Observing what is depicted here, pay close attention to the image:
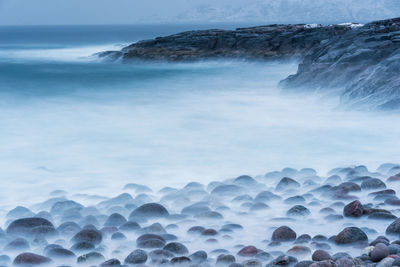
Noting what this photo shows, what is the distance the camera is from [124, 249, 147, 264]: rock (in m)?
4.22

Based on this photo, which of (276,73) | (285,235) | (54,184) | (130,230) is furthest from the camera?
(276,73)

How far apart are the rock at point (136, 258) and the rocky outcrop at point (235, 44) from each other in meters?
21.3

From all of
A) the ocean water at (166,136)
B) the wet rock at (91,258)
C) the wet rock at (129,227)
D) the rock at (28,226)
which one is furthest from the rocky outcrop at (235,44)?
the wet rock at (91,258)

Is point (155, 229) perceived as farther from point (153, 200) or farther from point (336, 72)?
point (336, 72)

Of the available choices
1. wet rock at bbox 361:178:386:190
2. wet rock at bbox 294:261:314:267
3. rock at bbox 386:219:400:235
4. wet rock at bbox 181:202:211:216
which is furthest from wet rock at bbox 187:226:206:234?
wet rock at bbox 361:178:386:190

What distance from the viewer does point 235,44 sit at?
27500mm

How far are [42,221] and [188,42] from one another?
24.5 metres

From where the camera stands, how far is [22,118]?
12.1 m

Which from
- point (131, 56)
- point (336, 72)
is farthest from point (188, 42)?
point (336, 72)

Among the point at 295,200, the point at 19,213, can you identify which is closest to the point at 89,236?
the point at 19,213

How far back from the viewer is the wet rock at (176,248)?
4.39m

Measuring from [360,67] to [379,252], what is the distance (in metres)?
10.1

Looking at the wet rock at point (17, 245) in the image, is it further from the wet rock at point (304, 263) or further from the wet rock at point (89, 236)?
the wet rock at point (304, 263)

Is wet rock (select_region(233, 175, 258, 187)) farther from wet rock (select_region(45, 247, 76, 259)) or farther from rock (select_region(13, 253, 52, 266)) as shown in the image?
rock (select_region(13, 253, 52, 266))
